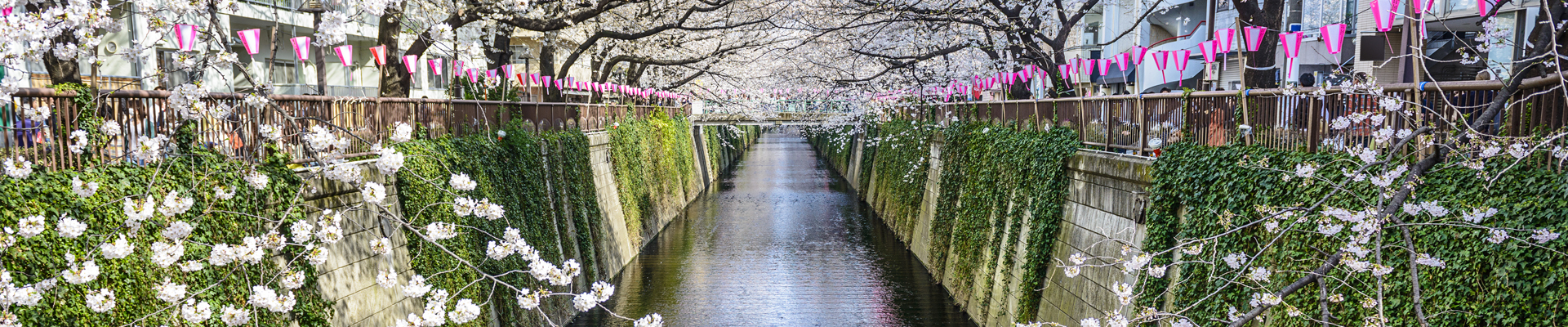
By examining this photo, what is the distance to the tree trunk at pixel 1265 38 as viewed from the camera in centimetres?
1048

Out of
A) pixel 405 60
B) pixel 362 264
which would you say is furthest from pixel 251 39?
pixel 405 60

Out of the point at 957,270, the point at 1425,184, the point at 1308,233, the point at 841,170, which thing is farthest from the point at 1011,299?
the point at 841,170

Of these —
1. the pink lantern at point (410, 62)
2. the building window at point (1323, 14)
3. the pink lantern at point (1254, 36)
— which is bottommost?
the pink lantern at point (410, 62)

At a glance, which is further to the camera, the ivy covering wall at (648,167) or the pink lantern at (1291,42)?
the ivy covering wall at (648,167)

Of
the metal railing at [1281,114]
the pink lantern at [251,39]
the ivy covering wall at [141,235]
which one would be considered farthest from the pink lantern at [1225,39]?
the pink lantern at [251,39]

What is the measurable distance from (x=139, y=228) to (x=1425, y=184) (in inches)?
318

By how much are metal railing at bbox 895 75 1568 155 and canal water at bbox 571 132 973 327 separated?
478cm

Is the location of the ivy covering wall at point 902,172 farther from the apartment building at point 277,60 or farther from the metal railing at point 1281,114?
the apartment building at point 277,60

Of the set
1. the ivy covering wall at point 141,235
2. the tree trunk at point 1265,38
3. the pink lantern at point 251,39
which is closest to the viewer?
the ivy covering wall at point 141,235

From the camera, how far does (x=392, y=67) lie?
13.0 m

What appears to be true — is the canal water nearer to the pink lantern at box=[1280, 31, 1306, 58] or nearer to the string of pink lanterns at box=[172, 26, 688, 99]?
the string of pink lanterns at box=[172, 26, 688, 99]

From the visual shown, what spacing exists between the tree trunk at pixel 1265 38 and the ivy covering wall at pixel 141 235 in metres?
9.82

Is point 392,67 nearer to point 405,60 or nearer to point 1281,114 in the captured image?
point 405,60

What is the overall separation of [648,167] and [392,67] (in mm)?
12943
